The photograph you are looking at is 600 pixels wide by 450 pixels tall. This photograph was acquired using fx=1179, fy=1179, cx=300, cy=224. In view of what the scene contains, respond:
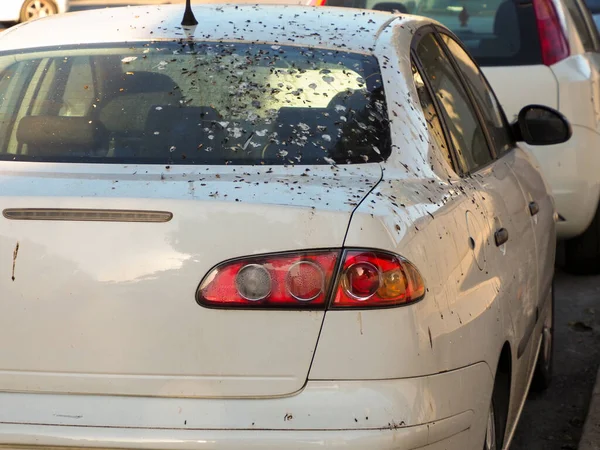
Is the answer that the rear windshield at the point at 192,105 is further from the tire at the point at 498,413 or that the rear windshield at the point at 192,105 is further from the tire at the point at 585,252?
the tire at the point at 585,252

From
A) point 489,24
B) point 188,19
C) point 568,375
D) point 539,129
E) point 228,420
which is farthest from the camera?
point 489,24

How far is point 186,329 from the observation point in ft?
8.87

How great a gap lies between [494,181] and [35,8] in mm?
20688

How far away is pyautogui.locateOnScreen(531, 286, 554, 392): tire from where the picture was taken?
505 centimetres

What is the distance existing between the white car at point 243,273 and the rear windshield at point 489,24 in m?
3.63

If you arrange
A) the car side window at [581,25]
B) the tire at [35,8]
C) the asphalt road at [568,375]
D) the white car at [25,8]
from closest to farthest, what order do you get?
1. the asphalt road at [568,375]
2. the car side window at [581,25]
3. the white car at [25,8]
4. the tire at [35,8]

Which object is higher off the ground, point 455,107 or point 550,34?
point 455,107

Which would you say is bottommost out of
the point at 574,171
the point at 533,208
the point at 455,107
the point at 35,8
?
the point at 35,8

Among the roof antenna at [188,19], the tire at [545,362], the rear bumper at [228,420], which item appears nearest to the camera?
the rear bumper at [228,420]

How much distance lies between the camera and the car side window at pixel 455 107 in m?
3.85

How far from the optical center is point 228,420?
2.67m

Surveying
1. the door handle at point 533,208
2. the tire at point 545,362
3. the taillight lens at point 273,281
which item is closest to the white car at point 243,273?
the taillight lens at point 273,281

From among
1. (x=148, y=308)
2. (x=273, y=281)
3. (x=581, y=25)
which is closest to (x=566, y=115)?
(x=581, y=25)

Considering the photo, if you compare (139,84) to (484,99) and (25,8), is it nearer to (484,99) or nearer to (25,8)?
(484,99)
